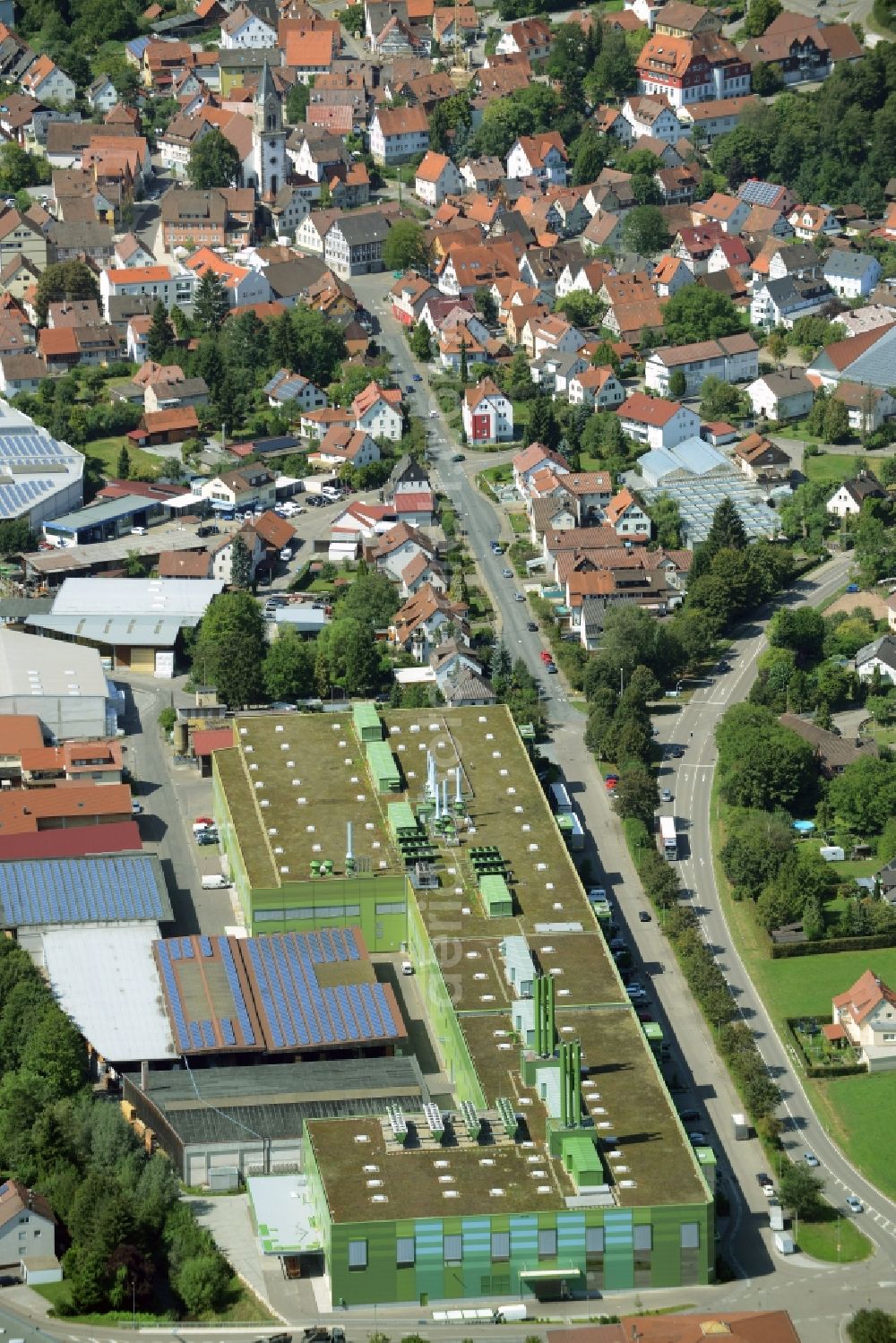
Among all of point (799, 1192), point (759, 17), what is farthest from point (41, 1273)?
point (759, 17)

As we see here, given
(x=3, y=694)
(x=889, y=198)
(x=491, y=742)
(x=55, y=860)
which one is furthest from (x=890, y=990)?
(x=889, y=198)

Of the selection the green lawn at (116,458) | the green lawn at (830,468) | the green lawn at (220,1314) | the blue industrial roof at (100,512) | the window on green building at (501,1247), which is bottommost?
the green lawn at (830,468)

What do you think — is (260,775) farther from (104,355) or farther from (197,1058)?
(104,355)

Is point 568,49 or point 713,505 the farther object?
point 568,49

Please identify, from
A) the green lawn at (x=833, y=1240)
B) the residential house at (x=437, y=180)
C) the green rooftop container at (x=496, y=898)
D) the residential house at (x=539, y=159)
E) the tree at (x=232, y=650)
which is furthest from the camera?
the residential house at (x=539, y=159)

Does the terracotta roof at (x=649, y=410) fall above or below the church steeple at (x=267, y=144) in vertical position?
below

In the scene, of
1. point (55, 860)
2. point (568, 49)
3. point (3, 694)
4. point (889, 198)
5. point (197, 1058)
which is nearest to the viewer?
point (197, 1058)

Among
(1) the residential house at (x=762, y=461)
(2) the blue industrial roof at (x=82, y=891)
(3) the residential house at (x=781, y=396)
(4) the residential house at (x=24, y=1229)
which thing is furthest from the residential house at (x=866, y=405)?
(4) the residential house at (x=24, y=1229)

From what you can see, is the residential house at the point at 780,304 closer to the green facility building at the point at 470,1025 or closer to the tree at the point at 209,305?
the tree at the point at 209,305

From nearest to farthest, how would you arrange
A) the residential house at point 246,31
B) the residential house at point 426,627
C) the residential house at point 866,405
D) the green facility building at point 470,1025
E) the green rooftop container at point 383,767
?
the green facility building at point 470,1025 → the green rooftop container at point 383,767 → the residential house at point 426,627 → the residential house at point 866,405 → the residential house at point 246,31
